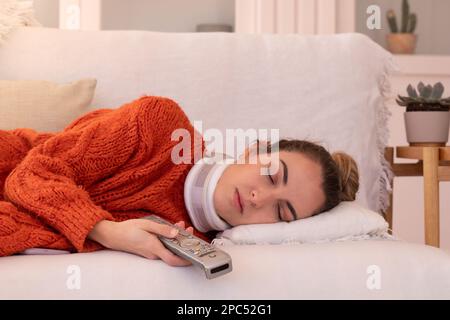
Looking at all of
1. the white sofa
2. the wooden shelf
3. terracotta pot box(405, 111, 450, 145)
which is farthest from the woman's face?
the wooden shelf

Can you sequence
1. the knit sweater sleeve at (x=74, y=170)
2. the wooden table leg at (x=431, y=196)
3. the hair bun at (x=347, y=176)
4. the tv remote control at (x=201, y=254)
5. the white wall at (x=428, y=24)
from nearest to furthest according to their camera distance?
the tv remote control at (x=201, y=254) < the knit sweater sleeve at (x=74, y=170) < the hair bun at (x=347, y=176) < the wooden table leg at (x=431, y=196) < the white wall at (x=428, y=24)

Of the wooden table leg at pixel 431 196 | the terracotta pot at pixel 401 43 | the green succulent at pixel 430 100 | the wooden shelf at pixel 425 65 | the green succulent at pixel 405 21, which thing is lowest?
the wooden table leg at pixel 431 196

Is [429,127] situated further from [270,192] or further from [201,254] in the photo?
[201,254]

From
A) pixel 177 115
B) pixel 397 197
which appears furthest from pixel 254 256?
pixel 397 197

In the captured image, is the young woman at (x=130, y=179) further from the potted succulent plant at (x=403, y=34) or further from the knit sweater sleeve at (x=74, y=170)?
the potted succulent plant at (x=403, y=34)

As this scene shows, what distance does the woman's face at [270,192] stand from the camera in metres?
1.18

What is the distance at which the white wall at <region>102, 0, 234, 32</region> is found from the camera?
2.65m

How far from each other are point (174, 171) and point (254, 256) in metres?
0.33

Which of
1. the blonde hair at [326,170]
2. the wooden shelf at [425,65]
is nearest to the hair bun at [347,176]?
the blonde hair at [326,170]

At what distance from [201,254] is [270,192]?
1.04 ft

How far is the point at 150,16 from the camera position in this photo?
2.68m

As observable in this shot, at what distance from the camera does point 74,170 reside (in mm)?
1145

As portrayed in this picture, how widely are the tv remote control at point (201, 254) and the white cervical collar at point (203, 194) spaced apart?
26cm
